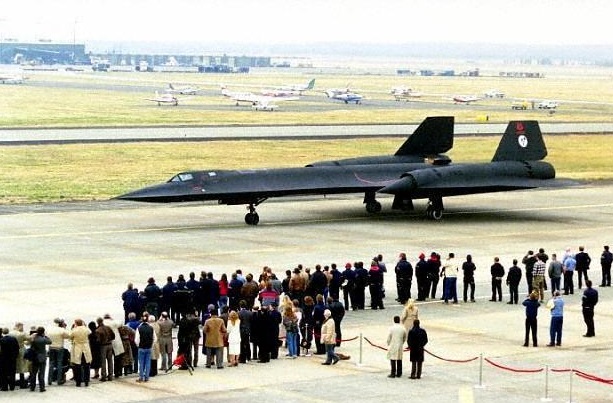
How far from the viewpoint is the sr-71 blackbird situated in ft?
145

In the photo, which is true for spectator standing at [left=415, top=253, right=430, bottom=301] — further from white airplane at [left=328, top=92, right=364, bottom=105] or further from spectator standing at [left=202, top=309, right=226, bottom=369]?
white airplane at [left=328, top=92, right=364, bottom=105]

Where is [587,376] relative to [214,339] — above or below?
below

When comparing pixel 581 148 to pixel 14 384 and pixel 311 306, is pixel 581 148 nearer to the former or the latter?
pixel 311 306

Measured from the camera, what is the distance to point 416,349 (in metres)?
23.2

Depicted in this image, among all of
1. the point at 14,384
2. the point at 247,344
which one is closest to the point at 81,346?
the point at 14,384

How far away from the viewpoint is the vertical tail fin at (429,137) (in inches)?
2050

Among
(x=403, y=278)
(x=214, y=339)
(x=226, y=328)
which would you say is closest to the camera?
(x=214, y=339)

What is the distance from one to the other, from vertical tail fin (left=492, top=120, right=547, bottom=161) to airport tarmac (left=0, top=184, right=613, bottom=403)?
222 centimetres

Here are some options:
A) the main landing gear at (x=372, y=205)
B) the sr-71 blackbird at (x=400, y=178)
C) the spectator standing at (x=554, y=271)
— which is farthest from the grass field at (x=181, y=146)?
the spectator standing at (x=554, y=271)

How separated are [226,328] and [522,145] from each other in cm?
2905

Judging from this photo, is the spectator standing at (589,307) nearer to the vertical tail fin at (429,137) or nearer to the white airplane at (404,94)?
the vertical tail fin at (429,137)

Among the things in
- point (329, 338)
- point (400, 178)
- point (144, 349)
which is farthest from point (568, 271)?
point (400, 178)

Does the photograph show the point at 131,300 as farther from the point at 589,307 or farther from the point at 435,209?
the point at 435,209

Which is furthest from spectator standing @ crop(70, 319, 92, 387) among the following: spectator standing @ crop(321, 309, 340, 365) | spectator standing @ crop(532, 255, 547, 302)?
spectator standing @ crop(532, 255, 547, 302)
